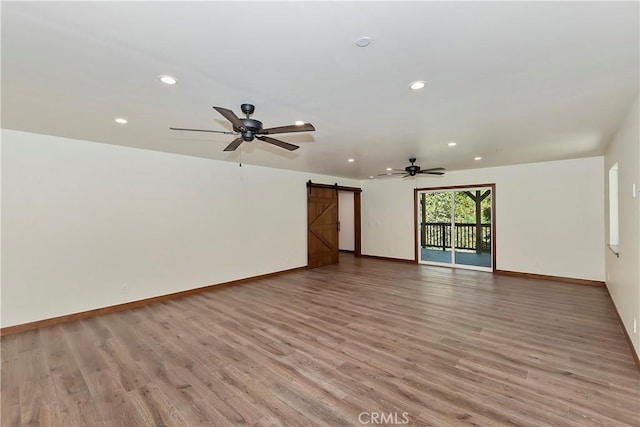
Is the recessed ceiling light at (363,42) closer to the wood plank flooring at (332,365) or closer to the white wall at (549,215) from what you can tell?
the wood plank flooring at (332,365)

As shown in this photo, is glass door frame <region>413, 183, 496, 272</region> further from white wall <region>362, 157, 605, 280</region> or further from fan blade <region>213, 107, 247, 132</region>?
fan blade <region>213, 107, 247, 132</region>

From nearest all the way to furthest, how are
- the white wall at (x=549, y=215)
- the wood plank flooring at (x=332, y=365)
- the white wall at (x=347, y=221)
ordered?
the wood plank flooring at (x=332, y=365) < the white wall at (x=549, y=215) < the white wall at (x=347, y=221)

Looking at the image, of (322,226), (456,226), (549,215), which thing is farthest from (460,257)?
(322,226)

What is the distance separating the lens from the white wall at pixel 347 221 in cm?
1012

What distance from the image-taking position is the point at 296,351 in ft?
9.98

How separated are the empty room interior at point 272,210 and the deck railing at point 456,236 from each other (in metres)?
1.64

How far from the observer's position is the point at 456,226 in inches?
325

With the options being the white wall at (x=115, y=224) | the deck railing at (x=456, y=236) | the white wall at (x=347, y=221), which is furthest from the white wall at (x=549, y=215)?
the white wall at (x=115, y=224)

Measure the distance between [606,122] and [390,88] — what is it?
9.86 feet

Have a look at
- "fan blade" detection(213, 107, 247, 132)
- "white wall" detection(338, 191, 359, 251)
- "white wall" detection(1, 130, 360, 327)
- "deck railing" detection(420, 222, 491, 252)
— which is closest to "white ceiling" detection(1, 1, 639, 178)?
"fan blade" detection(213, 107, 247, 132)

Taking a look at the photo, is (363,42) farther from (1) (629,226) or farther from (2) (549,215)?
(2) (549,215)

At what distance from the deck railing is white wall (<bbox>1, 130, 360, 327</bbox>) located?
515 centimetres

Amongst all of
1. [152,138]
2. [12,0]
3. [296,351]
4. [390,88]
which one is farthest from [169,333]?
→ [390,88]

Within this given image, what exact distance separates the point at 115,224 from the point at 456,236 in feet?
27.6
